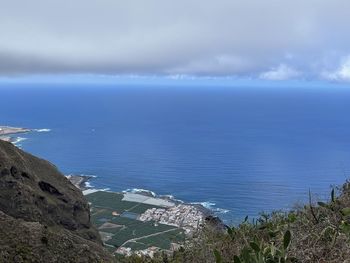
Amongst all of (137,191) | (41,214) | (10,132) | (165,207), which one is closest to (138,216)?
(165,207)

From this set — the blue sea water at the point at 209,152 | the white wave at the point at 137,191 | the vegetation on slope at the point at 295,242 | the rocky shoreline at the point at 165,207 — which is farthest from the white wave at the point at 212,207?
the vegetation on slope at the point at 295,242

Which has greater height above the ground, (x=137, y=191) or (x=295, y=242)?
(x=295, y=242)

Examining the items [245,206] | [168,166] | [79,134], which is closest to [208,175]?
[168,166]

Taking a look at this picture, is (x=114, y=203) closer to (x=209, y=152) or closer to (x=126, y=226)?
(x=126, y=226)

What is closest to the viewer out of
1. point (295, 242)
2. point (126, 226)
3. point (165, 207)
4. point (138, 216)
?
point (295, 242)

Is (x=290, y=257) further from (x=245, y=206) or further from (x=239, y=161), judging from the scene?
(x=239, y=161)

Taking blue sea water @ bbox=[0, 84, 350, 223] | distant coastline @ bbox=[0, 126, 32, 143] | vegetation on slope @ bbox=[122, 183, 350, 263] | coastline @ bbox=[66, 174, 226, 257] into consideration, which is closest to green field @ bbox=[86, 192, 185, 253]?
coastline @ bbox=[66, 174, 226, 257]

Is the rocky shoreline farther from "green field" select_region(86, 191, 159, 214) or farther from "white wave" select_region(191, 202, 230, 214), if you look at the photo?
"green field" select_region(86, 191, 159, 214)
